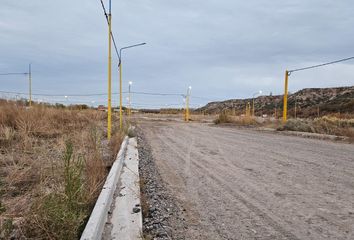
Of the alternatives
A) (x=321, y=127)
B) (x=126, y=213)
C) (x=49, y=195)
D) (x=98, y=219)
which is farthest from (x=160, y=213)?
(x=321, y=127)

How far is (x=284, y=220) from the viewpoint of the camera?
3.42 meters

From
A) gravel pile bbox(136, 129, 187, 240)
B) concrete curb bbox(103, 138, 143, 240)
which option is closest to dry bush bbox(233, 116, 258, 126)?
gravel pile bbox(136, 129, 187, 240)

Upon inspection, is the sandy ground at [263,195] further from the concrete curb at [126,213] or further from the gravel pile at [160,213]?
the concrete curb at [126,213]

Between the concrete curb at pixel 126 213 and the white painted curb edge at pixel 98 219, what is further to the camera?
the concrete curb at pixel 126 213

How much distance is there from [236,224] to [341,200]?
1.90 meters

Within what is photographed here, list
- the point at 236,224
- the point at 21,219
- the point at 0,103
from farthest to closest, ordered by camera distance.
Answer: the point at 0,103, the point at 236,224, the point at 21,219

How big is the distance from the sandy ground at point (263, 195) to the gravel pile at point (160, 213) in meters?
0.12

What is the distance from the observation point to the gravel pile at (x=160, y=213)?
9.99 feet

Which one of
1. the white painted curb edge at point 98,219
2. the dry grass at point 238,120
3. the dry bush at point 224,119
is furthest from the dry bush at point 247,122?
the white painted curb edge at point 98,219

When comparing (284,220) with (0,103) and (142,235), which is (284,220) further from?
(0,103)

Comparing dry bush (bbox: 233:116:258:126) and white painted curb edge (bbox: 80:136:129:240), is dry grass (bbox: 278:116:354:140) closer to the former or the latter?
dry bush (bbox: 233:116:258:126)

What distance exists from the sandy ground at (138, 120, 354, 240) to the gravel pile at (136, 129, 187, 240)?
0.12 meters

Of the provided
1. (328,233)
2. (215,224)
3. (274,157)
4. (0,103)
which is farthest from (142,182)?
(0,103)

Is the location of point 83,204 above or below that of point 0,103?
below
